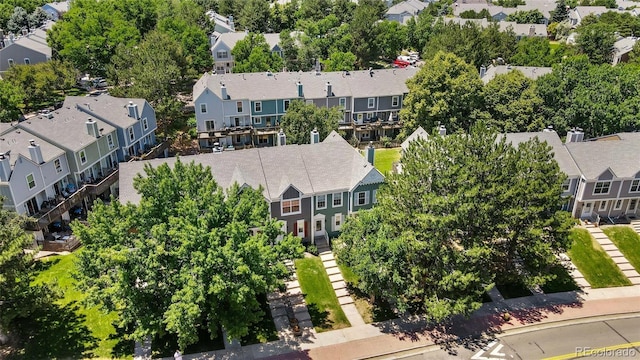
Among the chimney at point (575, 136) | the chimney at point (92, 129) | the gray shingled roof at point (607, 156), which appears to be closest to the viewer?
the gray shingled roof at point (607, 156)

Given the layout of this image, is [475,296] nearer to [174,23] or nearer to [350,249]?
[350,249]

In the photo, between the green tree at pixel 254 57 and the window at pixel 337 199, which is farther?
the green tree at pixel 254 57

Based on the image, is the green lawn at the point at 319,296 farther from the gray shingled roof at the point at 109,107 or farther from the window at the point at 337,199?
the gray shingled roof at the point at 109,107

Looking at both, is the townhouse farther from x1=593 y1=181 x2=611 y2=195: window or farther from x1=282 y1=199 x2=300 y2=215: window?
x1=593 y1=181 x2=611 y2=195: window

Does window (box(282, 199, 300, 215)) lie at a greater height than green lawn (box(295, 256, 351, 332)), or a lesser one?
greater

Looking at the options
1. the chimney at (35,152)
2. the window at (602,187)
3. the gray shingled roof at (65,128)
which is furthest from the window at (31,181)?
the window at (602,187)

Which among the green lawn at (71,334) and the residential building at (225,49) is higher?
the residential building at (225,49)

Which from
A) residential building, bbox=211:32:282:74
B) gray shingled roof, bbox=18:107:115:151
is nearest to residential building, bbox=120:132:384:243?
gray shingled roof, bbox=18:107:115:151
